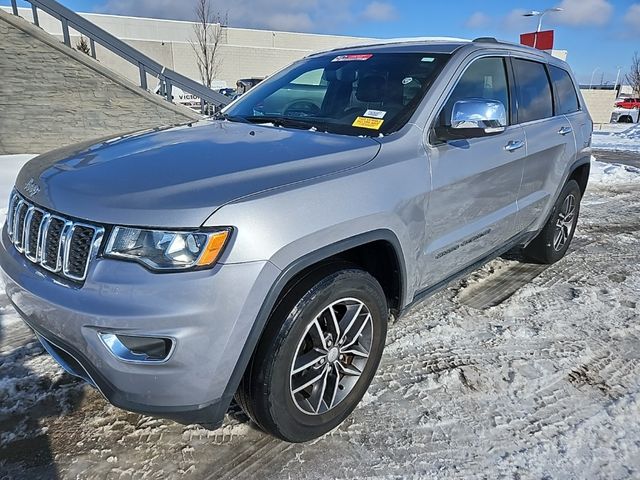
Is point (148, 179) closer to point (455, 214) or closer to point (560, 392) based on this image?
point (455, 214)

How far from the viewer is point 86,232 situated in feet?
6.18

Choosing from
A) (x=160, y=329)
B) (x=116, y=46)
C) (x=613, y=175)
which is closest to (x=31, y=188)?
(x=160, y=329)

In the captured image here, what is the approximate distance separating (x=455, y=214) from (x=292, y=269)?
1.34m

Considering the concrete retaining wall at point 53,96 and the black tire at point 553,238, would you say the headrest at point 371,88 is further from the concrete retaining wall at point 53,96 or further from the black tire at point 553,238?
the concrete retaining wall at point 53,96

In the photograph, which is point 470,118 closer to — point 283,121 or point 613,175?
point 283,121

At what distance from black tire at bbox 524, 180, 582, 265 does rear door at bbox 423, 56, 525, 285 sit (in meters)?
0.93

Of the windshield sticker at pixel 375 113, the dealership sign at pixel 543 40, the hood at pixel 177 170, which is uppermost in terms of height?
the dealership sign at pixel 543 40

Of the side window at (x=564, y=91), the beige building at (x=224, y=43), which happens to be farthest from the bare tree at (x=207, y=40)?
the side window at (x=564, y=91)

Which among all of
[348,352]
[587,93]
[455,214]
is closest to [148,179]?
[348,352]

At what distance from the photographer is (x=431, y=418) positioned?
2570mm

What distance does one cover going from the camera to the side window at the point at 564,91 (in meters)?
4.45

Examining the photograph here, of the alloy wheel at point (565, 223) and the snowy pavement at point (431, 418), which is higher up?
the alloy wheel at point (565, 223)

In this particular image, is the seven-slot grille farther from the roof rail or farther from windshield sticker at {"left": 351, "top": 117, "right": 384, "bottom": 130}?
the roof rail

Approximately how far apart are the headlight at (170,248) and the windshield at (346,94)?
1231 mm
